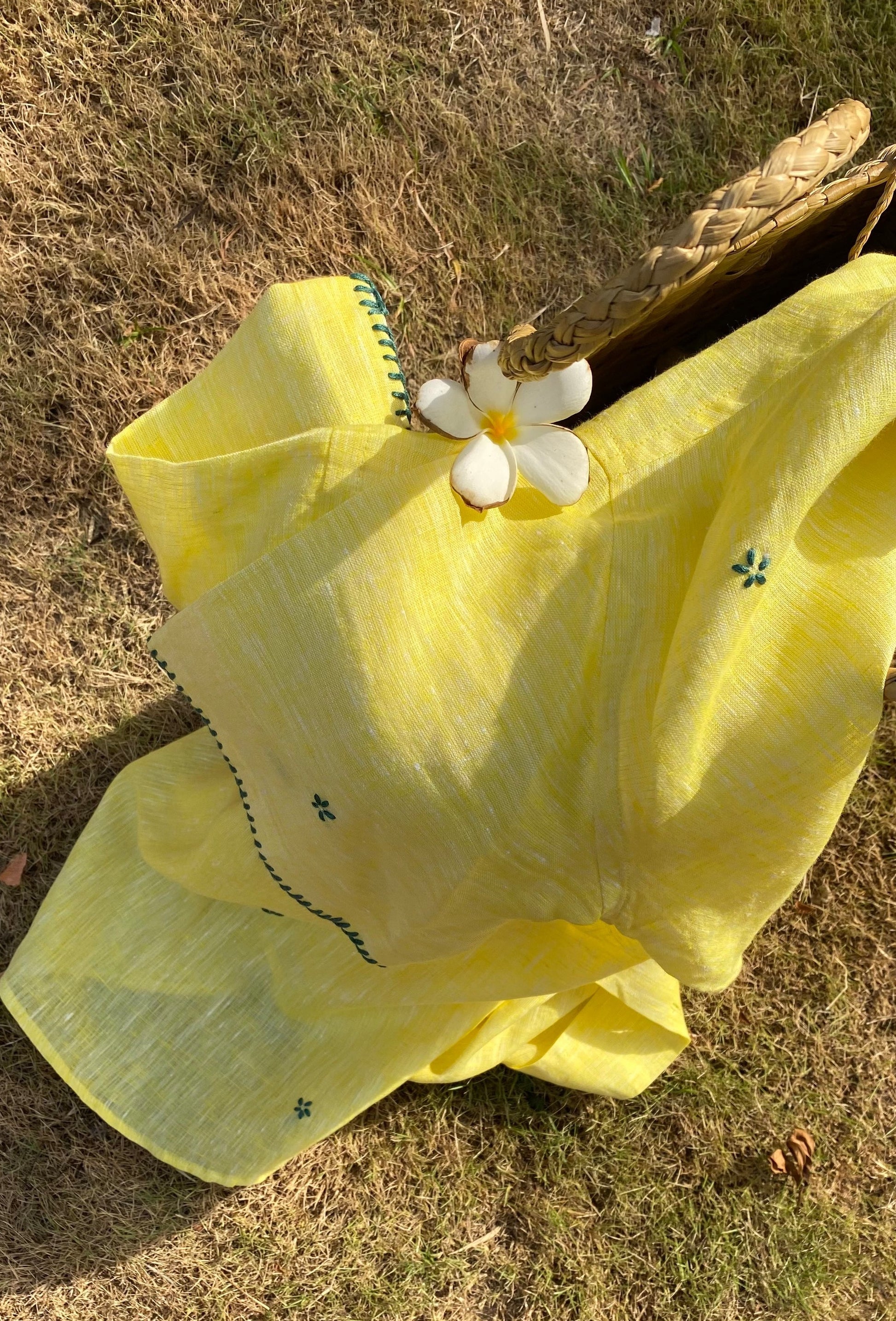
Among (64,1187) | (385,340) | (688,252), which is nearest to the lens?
(688,252)

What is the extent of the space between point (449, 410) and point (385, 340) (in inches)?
8.2

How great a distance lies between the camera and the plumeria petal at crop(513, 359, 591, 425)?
2.79 ft

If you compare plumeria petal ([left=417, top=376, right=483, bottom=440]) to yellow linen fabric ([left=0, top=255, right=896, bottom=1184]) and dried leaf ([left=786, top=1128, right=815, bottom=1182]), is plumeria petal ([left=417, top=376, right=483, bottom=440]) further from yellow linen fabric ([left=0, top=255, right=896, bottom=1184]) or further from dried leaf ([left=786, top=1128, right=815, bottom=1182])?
dried leaf ([left=786, top=1128, right=815, bottom=1182])

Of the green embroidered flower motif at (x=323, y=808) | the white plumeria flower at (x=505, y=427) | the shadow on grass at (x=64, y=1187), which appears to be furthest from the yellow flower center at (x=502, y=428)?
the shadow on grass at (x=64, y=1187)

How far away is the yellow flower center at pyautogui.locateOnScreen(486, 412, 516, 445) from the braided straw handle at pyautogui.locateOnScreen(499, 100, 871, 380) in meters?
0.04

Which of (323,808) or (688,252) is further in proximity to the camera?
(323,808)

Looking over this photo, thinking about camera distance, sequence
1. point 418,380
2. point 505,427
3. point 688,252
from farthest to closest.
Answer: point 418,380
point 505,427
point 688,252

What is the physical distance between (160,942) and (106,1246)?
76 cm

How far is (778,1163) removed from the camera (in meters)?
1.88

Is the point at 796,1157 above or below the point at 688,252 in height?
below

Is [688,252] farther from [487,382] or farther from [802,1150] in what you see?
[802,1150]

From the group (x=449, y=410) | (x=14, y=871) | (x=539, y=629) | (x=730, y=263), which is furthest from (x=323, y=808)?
(x=14, y=871)

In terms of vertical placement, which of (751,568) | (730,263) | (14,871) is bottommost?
(14,871)

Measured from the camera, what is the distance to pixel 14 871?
185cm
